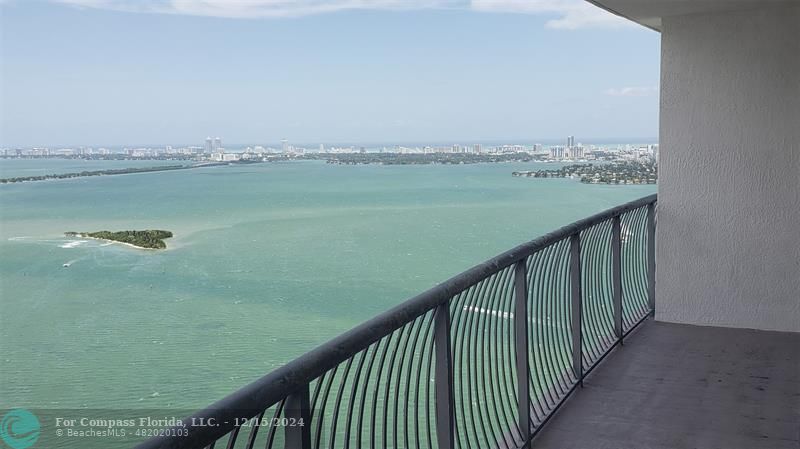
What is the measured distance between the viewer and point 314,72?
8312 centimetres

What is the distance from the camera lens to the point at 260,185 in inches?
3275

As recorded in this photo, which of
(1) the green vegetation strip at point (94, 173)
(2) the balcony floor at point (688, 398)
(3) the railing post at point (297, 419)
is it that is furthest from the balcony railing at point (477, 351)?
(1) the green vegetation strip at point (94, 173)

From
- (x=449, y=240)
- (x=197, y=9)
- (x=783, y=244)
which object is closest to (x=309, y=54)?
(x=197, y=9)

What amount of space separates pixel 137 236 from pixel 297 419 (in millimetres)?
59366

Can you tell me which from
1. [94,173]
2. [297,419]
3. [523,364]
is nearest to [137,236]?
[94,173]

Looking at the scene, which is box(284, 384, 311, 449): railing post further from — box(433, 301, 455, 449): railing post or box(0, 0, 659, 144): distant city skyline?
box(0, 0, 659, 144): distant city skyline

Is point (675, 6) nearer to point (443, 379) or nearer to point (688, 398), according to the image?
point (688, 398)

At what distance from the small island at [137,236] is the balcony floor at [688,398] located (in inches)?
2128

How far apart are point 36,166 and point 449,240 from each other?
1983 inches

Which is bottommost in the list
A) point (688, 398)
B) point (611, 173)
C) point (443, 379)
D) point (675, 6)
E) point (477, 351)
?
point (611, 173)

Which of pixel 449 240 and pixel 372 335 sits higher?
pixel 372 335

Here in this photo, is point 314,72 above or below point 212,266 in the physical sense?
above

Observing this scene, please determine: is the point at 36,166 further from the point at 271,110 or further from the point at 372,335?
the point at 372,335

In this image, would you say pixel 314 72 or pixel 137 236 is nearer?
pixel 137 236
